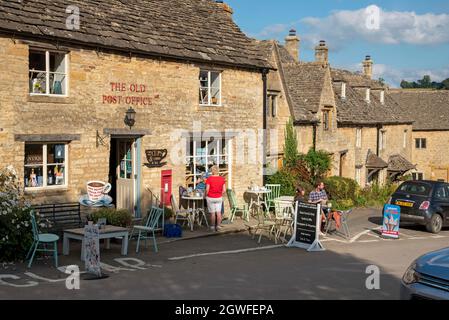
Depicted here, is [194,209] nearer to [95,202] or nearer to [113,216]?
[113,216]

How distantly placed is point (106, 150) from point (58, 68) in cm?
258

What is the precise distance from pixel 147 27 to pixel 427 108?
3972 centimetres

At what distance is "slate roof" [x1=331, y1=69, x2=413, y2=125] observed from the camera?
34.1 meters

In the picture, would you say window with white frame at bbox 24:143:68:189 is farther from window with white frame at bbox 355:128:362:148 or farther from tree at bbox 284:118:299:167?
window with white frame at bbox 355:128:362:148

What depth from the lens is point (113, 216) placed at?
14.2 meters

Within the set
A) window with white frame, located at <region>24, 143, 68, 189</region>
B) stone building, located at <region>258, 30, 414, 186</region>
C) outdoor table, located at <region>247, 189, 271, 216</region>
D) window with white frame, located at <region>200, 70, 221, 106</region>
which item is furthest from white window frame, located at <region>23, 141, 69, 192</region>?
stone building, located at <region>258, 30, 414, 186</region>

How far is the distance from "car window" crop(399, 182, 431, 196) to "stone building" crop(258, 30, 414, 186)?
23.6 ft

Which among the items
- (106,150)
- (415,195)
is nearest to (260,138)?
(415,195)

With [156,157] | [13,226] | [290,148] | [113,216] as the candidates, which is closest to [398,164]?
[290,148]

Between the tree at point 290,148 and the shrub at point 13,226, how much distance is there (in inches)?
615

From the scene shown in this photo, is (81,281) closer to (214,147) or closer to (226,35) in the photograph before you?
(214,147)

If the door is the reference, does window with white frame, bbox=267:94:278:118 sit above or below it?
above

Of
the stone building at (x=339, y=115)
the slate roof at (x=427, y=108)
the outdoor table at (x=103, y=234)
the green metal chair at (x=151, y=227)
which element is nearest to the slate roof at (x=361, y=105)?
the stone building at (x=339, y=115)

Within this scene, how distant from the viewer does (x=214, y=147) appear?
789 inches
